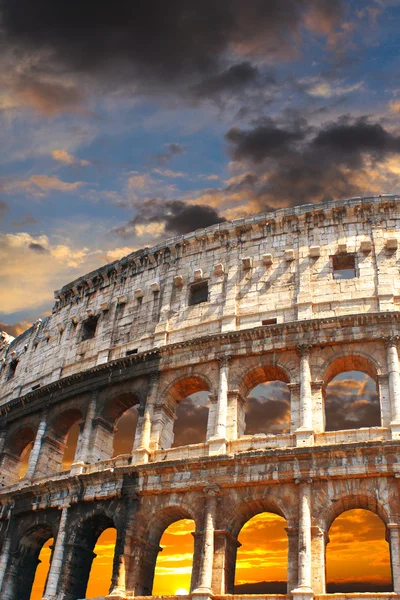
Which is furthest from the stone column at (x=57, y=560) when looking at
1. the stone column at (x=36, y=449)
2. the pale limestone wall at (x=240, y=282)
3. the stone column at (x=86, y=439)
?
the pale limestone wall at (x=240, y=282)

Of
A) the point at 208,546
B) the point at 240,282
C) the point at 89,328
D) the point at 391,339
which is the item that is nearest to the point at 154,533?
the point at 208,546

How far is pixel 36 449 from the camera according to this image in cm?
2698

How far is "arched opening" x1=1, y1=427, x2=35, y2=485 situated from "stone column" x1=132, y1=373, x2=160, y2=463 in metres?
6.82

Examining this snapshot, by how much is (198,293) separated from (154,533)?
9.59m

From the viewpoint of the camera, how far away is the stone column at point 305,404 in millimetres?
20816

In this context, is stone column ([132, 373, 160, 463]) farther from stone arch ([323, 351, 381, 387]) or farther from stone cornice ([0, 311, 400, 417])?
stone arch ([323, 351, 381, 387])

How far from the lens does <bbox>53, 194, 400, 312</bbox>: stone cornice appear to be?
2592cm

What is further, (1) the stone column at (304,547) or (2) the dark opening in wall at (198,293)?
(2) the dark opening in wall at (198,293)

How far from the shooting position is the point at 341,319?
22953mm

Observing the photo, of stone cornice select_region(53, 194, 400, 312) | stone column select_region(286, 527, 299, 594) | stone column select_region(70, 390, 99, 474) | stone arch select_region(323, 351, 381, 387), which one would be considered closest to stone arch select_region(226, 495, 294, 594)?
stone column select_region(286, 527, 299, 594)

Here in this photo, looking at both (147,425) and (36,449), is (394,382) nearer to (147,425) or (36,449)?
(147,425)

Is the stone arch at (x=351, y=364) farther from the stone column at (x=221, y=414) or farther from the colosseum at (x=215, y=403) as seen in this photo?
the stone column at (x=221, y=414)

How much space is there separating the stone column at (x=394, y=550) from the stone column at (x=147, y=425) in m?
8.13

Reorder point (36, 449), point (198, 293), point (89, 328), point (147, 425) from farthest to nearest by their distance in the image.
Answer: point (89, 328), point (198, 293), point (36, 449), point (147, 425)
